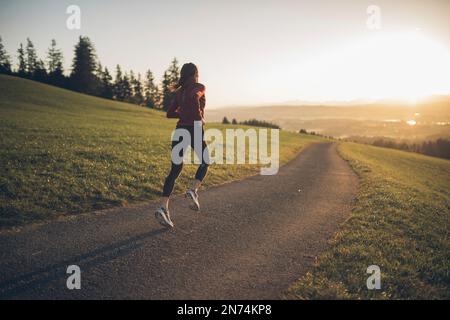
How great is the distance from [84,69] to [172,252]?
286 feet

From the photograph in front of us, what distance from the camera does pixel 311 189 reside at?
38.9 feet

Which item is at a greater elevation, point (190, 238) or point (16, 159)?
point (16, 159)

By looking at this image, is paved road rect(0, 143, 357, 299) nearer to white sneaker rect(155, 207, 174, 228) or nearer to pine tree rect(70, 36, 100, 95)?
white sneaker rect(155, 207, 174, 228)

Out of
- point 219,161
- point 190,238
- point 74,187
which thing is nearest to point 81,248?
point 190,238

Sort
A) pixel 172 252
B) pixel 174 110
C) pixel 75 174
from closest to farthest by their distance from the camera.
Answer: pixel 172 252
pixel 174 110
pixel 75 174

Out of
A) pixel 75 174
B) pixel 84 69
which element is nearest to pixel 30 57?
pixel 84 69

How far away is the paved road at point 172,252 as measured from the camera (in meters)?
4.03

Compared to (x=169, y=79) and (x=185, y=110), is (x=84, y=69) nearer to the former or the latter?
(x=169, y=79)

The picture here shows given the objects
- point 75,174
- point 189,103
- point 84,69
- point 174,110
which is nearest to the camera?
point 189,103

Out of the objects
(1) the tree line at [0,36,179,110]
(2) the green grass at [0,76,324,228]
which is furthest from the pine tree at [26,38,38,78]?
(2) the green grass at [0,76,324,228]

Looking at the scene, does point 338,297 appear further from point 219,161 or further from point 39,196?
point 219,161

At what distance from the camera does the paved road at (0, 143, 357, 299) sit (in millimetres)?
4027

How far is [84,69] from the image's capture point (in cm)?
7919
